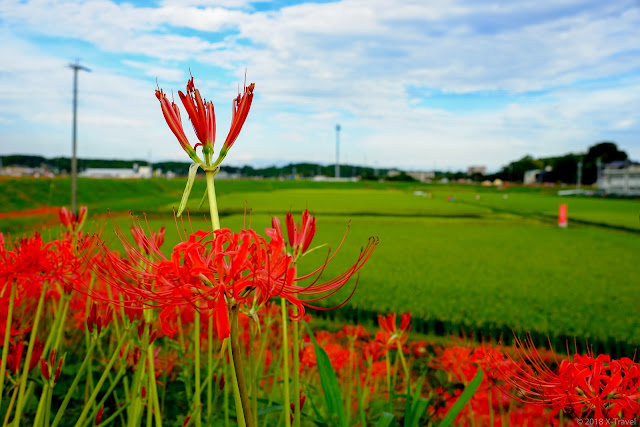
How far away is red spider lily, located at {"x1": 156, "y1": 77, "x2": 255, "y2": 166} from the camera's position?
93 cm

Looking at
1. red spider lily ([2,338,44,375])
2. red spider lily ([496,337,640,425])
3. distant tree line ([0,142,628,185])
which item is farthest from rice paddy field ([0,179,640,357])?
distant tree line ([0,142,628,185])

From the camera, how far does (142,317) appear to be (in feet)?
6.61

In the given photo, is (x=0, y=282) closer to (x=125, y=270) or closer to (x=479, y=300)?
(x=125, y=270)

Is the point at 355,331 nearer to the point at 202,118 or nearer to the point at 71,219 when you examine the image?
the point at 71,219

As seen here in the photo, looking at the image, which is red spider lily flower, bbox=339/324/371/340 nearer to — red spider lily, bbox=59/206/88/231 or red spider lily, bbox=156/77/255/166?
red spider lily, bbox=59/206/88/231

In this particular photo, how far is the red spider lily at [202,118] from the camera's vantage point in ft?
3.05

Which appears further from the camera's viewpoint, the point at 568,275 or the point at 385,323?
the point at 568,275

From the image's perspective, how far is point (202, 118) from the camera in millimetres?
934

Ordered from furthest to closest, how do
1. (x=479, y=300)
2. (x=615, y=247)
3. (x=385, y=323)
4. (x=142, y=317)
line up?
1. (x=615, y=247)
2. (x=479, y=300)
3. (x=385, y=323)
4. (x=142, y=317)

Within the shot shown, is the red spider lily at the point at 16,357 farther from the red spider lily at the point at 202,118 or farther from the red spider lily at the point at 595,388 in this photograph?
the red spider lily at the point at 595,388

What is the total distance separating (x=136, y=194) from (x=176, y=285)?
45.9 metres

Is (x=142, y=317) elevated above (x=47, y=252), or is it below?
below

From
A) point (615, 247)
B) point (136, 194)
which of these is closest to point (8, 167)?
point (136, 194)

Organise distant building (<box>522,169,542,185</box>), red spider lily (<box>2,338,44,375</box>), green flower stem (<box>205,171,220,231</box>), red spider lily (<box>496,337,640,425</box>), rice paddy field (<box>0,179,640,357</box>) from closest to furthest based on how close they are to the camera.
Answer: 1. green flower stem (<box>205,171,220,231</box>)
2. red spider lily (<box>496,337,640,425</box>)
3. red spider lily (<box>2,338,44,375</box>)
4. rice paddy field (<box>0,179,640,357</box>)
5. distant building (<box>522,169,542,185</box>)
